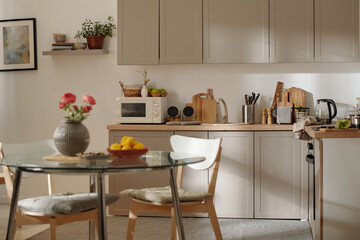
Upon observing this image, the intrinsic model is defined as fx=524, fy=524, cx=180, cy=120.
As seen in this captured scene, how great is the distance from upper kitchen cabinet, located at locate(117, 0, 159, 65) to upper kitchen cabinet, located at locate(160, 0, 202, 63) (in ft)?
0.24

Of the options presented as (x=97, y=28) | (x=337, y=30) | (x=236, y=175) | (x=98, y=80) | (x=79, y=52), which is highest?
(x=97, y=28)

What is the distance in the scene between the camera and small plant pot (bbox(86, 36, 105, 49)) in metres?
4.94

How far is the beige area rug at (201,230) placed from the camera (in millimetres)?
3926

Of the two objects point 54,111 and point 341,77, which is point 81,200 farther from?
point 341,77

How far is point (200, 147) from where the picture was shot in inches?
133

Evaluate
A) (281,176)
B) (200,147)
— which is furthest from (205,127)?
(200,147)

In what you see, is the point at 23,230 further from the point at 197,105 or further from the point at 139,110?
the point at 197,105

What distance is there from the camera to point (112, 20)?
16.6ft

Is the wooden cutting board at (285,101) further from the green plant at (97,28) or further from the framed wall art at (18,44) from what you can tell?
the framed wall art at (18,44)

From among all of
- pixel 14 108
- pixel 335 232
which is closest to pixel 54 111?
pixel 14 108

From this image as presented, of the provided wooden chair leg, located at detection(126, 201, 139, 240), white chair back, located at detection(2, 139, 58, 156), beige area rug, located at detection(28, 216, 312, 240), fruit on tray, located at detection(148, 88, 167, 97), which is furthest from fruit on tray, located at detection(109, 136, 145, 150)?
fruit on tray, located at detection(148, 88, 167, 97)

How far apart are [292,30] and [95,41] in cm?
182

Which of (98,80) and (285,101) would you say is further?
(98,80)

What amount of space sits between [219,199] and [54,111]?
1.92 metres
